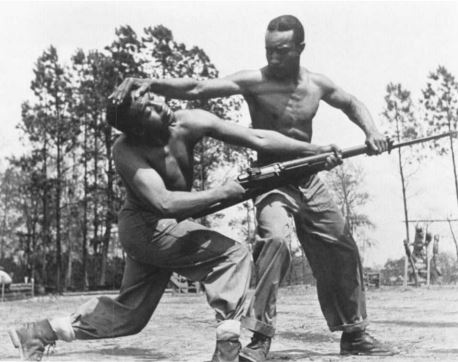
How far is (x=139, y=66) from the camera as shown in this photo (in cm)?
3603

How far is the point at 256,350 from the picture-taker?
197 inches

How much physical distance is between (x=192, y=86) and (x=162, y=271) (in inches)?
55.4

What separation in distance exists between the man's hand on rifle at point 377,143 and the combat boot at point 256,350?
5.45ft

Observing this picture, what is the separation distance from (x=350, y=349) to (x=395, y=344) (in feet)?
2.47

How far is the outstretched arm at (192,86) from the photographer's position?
470cm

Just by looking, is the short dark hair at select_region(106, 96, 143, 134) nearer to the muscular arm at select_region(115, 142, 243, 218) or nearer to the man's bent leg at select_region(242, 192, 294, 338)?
the muscular arm at select_region(115, 142, 243, 218)

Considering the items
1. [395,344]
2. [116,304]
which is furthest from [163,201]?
[395,344]

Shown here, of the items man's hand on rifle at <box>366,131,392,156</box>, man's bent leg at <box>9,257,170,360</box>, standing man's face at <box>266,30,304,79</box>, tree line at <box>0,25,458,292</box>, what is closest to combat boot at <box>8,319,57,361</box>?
man's bent leg at <box>9,257,170,360</box>

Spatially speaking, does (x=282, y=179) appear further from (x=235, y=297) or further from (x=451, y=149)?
(x=451, y=149)

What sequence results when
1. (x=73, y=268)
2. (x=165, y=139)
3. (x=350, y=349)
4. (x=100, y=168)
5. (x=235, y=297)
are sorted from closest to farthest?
(x=235, y=297) → (x=165, y=139) → (x=350, y=349) → (x=100, y=168) → (x=73, y=268)

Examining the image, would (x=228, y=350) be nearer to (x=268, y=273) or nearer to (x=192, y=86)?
(x=268, y=273)

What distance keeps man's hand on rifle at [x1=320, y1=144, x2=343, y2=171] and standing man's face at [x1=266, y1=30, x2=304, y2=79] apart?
78 cm

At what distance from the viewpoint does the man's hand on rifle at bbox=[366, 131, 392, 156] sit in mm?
5695

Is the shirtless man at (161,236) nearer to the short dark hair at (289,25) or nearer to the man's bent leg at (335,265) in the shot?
the man's bent leg at (335,265)
